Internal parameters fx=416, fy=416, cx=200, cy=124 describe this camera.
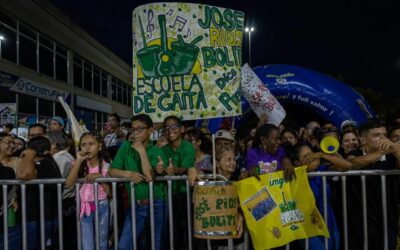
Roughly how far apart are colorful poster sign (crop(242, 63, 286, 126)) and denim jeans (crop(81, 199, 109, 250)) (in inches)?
136

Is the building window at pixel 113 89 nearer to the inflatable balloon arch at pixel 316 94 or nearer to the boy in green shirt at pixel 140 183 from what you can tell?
the inflatable balloon arch at pixel 316 94

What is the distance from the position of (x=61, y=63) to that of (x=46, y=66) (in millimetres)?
2780

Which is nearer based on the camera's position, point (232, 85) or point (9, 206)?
point (9, 206)

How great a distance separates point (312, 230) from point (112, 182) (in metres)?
2.04

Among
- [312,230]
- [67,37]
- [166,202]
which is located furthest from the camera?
[67,37]

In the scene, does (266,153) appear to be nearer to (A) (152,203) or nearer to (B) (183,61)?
(A) (152,203)

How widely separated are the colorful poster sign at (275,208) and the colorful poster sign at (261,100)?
283 cm

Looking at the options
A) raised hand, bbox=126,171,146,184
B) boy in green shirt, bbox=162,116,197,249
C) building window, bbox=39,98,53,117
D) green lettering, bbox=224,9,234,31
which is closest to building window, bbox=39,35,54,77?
building window, bbox=39,98,53,117

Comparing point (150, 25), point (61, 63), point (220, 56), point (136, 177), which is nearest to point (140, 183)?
point (136, 177)

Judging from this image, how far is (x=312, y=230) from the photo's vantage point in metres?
4.10

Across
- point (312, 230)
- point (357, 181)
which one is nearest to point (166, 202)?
point (312, 230)

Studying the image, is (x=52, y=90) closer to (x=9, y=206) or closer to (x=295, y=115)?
(x=295, y=115)

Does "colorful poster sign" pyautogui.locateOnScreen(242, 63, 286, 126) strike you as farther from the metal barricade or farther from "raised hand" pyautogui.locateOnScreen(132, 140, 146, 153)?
"raised hand" pyautogui.locateOnScreen(132, 140, 146, 153)

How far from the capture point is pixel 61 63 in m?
27.7
